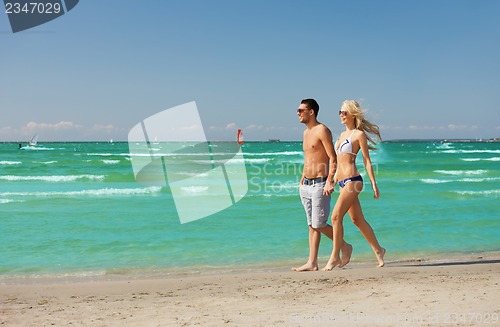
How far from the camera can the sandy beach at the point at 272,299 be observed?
425 cm

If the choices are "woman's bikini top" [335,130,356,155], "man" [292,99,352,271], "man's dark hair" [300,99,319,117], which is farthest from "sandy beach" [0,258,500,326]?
"man's dark hair" [300,99,319,117]

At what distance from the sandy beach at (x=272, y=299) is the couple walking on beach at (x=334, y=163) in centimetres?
71

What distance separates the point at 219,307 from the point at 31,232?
688 centimetres

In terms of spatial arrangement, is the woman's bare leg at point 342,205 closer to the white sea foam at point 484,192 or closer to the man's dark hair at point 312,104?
the man's dark hair at point 312,104

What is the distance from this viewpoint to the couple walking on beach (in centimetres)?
608

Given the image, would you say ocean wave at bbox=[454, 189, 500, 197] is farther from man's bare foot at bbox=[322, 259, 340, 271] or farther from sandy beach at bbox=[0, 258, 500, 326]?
man's bare foot at bbox=[322, 259, 340, 271]

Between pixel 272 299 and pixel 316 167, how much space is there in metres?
1.72

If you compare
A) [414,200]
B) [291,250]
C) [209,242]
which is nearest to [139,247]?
[209,242]

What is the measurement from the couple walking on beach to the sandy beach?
2.34 ft

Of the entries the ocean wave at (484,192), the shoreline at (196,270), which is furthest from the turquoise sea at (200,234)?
the ocean wave at (484,192)

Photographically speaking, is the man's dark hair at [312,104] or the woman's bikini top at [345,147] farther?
the man's dark hair at [312,104]

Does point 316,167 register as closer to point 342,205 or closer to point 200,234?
point 342,205

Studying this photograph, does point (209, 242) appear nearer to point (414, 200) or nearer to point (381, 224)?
point (381, 224)

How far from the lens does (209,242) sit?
9.41m
